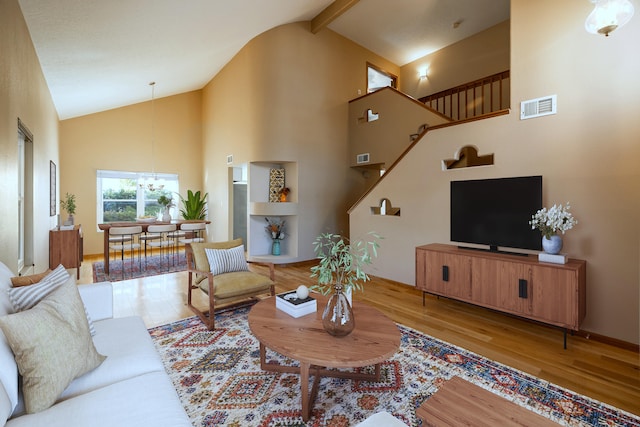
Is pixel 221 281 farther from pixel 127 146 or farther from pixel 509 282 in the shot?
pixel 127 146

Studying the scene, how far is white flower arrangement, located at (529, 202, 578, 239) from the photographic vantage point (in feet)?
8.86

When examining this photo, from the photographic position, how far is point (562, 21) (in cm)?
296

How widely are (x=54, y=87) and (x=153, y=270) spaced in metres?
3.30

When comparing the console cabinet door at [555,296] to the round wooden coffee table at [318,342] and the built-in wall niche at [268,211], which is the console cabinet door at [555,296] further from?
the built-in wall niche at [268,211]

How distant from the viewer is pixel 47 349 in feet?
4.00

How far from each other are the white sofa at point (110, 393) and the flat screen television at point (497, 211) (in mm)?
3304

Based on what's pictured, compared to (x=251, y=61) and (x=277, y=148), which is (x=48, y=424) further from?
(x=251, y=61)

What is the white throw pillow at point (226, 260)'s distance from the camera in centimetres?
330

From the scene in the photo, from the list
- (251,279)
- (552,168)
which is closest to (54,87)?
(251,279)

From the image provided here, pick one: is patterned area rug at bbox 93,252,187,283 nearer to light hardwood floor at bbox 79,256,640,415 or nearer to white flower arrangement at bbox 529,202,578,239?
light hardwood floor at bbox 79,256,640,415

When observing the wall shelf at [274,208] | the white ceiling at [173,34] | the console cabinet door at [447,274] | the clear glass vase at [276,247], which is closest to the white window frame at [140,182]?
the white ceiling at [173,34]

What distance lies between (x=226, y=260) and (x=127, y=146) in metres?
5.63

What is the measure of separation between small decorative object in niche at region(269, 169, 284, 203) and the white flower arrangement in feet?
14.7

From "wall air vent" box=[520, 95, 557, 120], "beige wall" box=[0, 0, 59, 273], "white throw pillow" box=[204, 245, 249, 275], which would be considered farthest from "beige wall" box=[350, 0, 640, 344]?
"beige wall" box=[0, 0, 59, 273]
